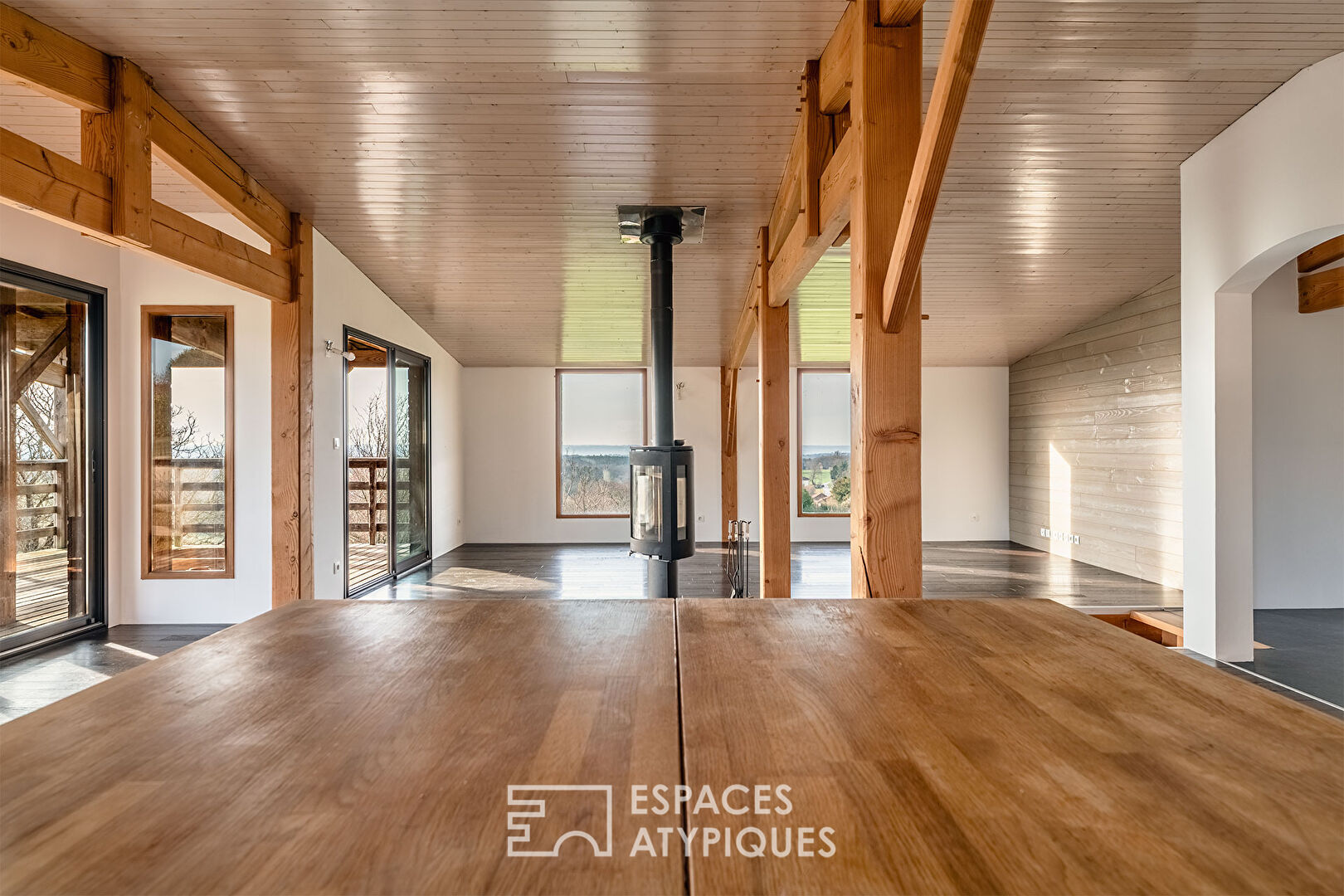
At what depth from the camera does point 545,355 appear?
851cm

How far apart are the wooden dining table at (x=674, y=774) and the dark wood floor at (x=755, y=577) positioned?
418 cm

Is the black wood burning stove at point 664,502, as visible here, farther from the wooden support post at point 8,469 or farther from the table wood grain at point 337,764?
the table wood grain at point 337,764

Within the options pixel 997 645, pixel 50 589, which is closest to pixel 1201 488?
pixel 997 645

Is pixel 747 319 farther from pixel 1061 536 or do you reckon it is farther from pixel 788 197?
pixel 1061 536

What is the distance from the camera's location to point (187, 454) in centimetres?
475

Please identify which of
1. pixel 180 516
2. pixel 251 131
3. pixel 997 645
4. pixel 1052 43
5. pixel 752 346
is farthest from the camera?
pixel 752 346

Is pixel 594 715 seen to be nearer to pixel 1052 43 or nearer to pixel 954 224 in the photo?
pixel 1052 43

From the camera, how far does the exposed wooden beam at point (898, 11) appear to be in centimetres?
215

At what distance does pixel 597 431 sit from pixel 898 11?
714 centimetres

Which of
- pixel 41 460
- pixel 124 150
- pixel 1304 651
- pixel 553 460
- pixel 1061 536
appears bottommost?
pixel 1304 651

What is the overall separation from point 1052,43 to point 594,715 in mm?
3530

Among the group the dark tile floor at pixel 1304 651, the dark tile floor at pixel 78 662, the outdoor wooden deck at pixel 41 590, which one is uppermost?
the outdoor wooden deck at pixel 41 590

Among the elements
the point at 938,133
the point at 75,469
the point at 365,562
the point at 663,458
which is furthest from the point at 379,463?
the point at 938,133

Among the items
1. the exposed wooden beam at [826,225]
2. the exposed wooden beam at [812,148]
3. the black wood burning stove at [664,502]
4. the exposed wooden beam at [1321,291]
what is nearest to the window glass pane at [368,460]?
the black wood burning stove at [664,502]
